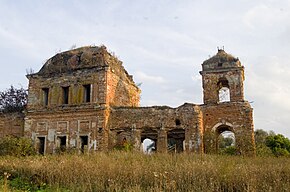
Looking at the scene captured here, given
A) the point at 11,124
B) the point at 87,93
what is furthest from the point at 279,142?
the point at 11,124

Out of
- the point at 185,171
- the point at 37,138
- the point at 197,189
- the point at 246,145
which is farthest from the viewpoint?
Answer: the point at 37,138

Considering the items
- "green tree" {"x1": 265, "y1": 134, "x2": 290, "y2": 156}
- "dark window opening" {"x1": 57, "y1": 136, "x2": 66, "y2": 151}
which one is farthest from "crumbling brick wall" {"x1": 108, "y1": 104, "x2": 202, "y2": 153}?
"green tree" {"x1": 265, "y1": 134, "x2": 290, "y2": 156}

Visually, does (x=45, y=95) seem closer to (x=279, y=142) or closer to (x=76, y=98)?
(x=76, y=98)

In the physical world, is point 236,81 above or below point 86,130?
above

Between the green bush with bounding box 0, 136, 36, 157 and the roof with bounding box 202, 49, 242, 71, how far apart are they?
12463 millimetres

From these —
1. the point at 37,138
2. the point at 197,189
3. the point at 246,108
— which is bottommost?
the point at 197,189

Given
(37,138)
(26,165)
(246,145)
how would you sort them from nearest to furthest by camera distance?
(26,165)
(246,145)
(37,138)

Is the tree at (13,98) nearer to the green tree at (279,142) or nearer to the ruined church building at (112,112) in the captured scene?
the ruined church building at (112,112)

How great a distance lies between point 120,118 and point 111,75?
10.6 ft

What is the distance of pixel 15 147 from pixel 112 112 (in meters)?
6.38

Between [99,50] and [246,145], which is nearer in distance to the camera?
[246,145]

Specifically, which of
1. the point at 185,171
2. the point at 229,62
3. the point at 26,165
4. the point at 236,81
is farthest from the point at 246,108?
the point at 26,165

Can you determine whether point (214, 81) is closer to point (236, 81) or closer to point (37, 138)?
point (236, 81)

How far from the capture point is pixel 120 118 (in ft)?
72.5
